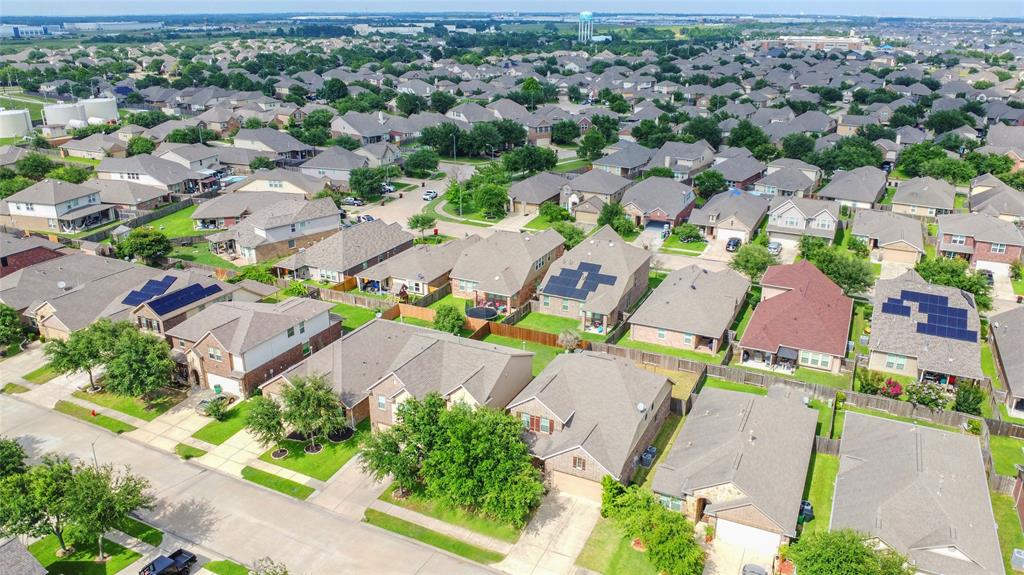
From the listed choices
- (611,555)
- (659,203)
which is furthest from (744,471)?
(659,203)

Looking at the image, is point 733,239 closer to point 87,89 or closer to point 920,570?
point 920,570

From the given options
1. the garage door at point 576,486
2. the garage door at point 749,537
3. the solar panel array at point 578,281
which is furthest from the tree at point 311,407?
the solar panel array at point 578,281

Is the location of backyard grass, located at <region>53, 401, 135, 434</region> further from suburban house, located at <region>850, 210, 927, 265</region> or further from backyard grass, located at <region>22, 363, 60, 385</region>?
suburban house, located at <region>850, 210, 927, 265</region>

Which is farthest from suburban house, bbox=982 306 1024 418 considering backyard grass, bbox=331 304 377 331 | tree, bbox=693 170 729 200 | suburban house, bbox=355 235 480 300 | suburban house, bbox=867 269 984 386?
backyard grass, bbox=331 304 377 331

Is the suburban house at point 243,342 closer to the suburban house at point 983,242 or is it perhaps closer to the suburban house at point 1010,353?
the suburban house at point 1010,353

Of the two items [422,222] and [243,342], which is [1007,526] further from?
[422,222]

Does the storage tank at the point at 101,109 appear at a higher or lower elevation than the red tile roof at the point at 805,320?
higher
